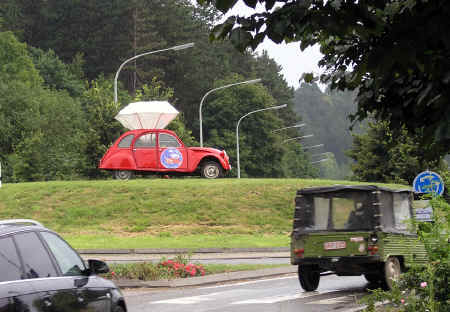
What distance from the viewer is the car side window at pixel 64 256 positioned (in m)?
6.99

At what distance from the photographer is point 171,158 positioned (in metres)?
38.3

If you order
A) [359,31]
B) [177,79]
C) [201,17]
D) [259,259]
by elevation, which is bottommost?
[259,259]

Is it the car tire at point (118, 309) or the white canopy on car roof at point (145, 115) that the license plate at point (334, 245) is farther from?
the white canopy on car roof at point (145, 115)

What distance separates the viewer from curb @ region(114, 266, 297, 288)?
54.2 ft

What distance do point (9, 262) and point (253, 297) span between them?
28.3ft

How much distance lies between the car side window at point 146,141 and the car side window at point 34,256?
31.1 m

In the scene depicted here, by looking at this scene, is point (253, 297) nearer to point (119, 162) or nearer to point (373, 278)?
point (373, 278)

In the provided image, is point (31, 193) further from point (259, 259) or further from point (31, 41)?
point (31, 41)

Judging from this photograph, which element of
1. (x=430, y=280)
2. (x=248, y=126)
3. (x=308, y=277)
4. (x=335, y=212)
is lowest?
(x=308, y=277)

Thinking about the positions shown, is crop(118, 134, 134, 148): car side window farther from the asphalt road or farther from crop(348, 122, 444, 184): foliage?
crop(348, 122, 444, 184): foliage

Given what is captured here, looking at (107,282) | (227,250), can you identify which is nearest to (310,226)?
(107,282)

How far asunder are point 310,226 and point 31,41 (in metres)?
80.8

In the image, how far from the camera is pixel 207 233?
31625 mm

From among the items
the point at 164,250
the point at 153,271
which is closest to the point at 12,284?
the point at 153,271
